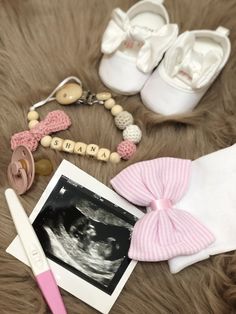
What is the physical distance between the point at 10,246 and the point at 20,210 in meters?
0.06

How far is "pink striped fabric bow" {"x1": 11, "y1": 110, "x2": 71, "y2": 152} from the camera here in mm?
759

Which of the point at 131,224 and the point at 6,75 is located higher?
the point at 6,75

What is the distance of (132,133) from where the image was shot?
77 cm

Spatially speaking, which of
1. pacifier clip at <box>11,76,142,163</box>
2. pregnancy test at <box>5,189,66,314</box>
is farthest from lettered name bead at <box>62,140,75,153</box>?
pregnancy test at <box>5,189,66,314</box>

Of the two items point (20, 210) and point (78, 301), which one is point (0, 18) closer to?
point (20, 210)

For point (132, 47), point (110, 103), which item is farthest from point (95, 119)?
point (132, 47)

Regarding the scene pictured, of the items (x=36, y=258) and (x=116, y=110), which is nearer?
(x=36, y=258)

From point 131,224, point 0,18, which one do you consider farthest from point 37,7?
point 131,224

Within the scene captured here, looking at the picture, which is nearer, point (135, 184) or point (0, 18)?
point (135, 184)

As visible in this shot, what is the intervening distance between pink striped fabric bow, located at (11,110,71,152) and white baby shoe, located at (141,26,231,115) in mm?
146

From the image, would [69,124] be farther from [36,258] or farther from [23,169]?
[36,258]

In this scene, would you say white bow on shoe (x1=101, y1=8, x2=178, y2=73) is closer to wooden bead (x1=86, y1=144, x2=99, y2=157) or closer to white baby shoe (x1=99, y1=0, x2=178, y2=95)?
white baby shoe (x1=99, y1=0, x2=178, y2=95)

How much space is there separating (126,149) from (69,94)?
0.14m

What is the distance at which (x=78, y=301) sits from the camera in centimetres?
70
